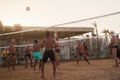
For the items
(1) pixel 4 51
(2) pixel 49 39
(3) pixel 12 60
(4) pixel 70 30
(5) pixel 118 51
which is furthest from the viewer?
(4) pixel 70 30

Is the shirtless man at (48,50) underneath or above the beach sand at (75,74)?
above

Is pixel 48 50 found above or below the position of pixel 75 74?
A: above

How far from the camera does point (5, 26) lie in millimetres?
35250

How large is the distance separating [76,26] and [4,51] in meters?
14.2

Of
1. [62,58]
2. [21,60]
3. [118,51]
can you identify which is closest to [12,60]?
[118,51]

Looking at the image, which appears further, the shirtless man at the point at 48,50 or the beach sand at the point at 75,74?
the shirtless man at the point at 48,50

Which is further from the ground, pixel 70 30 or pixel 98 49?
pixel 70 30

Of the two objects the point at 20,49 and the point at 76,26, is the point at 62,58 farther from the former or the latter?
the point at 76,26

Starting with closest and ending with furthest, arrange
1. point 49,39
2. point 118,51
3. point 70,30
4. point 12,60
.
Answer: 1. point 49,39
2. point 118,51
3. point 12,60
4. point 70,30

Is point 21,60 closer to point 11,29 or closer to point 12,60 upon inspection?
point 11,29

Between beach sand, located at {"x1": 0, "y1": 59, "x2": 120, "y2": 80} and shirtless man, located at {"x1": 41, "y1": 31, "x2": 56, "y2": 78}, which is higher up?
shirtless man, located at {"x1": 41, "y1": 31, "x2": 56, "y2": 78}

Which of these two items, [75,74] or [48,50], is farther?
[75,74]

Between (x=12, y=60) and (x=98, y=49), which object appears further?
(x=98, y=49)

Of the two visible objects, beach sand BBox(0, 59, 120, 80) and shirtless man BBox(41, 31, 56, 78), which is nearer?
beach sand BBox(0, 59, 120, 80)
